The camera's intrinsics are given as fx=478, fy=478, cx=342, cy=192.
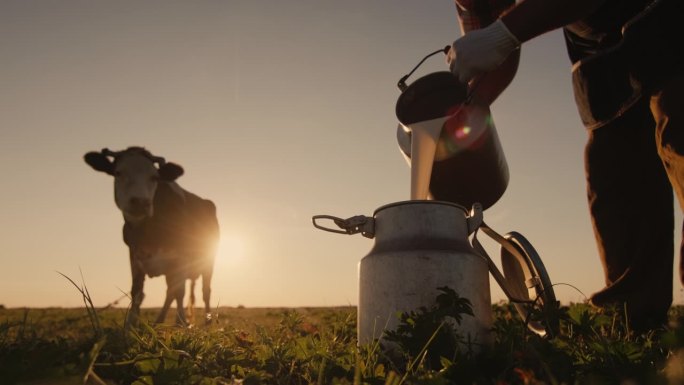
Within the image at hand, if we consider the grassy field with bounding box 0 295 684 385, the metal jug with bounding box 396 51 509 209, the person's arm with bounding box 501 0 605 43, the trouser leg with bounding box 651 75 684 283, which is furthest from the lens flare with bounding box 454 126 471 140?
the grassy field with bounding box 0 295 684 385

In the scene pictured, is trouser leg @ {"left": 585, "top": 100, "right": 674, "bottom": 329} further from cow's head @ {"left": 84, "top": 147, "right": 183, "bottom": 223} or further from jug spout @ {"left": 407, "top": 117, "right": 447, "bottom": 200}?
cow's head @ {"left": 84, "top": 147, "right": 183, "bottom": 223}

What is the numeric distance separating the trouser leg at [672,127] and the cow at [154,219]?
264 inches

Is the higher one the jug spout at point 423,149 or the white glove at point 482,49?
the white glove at point 482,49

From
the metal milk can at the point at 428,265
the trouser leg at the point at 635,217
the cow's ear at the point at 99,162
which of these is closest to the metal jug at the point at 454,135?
the metal milk can at the point at 428,265

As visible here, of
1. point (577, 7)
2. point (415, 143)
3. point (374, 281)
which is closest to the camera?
point (374, 281)

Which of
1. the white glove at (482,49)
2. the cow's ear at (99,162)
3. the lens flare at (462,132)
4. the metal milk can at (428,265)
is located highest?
the cow's ear at (99,162)

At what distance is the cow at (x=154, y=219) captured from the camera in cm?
786

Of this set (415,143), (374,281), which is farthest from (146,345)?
(415,143)

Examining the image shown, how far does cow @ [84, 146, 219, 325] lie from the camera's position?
7.86 meters

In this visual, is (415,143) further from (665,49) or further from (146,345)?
(146,345)

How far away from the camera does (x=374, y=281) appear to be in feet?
7.43

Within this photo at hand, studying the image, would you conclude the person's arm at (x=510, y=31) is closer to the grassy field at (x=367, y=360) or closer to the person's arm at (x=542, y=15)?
the person's arm at (x=542, y=15)

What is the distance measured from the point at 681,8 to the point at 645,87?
17.0 inches

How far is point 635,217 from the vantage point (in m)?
3.19
